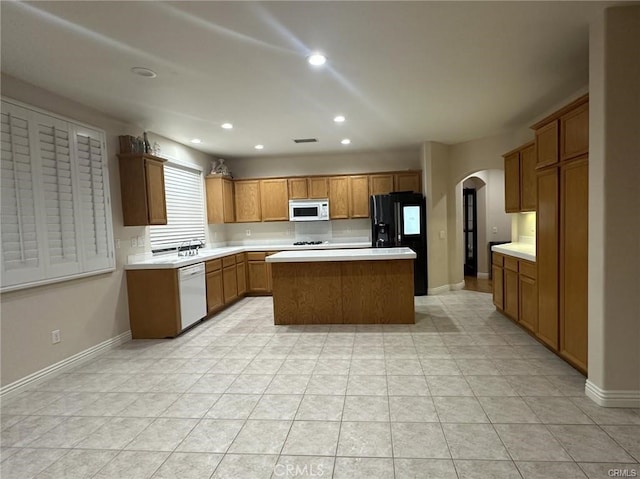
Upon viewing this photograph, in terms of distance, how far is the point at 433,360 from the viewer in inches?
125

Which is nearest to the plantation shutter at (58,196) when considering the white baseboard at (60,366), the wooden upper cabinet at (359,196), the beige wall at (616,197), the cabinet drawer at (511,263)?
the white baseboard at (60,366)

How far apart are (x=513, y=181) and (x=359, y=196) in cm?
268

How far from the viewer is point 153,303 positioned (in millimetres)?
4070

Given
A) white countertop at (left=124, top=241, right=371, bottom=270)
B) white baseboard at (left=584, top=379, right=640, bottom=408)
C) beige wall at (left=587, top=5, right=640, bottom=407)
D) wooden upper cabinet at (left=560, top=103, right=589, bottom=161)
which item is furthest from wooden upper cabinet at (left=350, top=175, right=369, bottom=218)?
white baseboard at (left=584, top=379, right=640, bottom=408)

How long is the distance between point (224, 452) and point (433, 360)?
2.01 m

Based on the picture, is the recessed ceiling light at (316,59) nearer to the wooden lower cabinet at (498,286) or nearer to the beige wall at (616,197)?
the beige wall at (616,197)

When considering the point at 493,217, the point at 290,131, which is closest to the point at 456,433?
the point at 290,131

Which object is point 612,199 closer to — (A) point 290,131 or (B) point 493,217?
(A) point 290,131

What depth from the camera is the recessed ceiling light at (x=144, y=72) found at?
110 inches

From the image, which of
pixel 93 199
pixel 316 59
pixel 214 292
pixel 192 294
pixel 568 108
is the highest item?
pixel 316 59

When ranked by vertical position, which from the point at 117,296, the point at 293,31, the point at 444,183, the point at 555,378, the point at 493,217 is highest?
the point at 293,31

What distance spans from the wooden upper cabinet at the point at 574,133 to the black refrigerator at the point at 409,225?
296 centimetres

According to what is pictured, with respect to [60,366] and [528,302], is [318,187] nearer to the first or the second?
[528,302]

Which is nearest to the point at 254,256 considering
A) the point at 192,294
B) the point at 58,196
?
the point at 192,294
